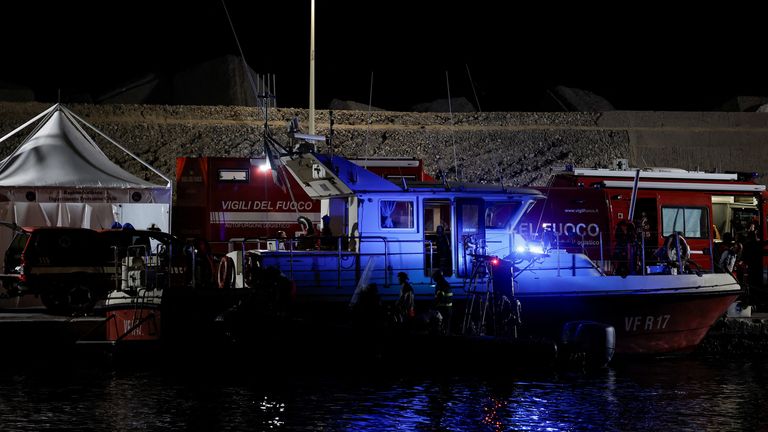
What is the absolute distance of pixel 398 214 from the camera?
18.3 m

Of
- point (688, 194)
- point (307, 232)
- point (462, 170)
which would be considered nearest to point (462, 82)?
point (462, 170)

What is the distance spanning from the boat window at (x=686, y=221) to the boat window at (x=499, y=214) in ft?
30.3

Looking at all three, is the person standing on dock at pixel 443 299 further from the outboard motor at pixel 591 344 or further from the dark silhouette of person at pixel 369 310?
the outboard motor at pixel 591 344

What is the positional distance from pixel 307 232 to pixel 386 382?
12.1 feet

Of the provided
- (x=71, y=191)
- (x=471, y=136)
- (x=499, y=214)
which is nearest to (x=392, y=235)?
(x=499, y=214)

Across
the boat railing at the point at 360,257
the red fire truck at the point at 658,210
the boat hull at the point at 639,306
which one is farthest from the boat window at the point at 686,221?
the boat railing at the point at 360,257

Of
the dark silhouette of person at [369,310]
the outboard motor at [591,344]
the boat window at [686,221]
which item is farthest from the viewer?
the boat window at [686,221]

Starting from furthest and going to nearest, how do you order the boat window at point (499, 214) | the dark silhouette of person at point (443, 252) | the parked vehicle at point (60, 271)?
the parked vehicle at point (60, 271) < the boat window at point (499, 214) < the dark silhouette of person at point (443, 252)

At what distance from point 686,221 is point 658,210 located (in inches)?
36.3

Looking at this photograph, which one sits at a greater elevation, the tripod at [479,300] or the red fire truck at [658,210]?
the red fire truck at [658,210]

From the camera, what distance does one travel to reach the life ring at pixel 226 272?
736 inches

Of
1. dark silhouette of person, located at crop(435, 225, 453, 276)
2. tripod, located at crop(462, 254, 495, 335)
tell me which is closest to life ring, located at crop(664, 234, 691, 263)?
tripod, located at crop(462, 254, 495, 335)

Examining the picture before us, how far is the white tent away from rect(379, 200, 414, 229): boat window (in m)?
8.83

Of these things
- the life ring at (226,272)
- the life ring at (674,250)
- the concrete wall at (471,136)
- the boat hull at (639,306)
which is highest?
the concrete wall at (471,136)
